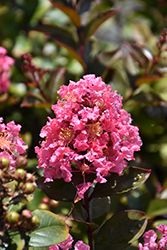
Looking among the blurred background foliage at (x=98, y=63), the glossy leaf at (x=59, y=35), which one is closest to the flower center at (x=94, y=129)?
the blurred background foliage at (x=98, y=63)

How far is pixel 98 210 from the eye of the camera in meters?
1.34

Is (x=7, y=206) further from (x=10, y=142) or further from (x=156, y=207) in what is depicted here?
(x=156, y=207)

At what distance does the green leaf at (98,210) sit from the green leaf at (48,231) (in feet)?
0.78

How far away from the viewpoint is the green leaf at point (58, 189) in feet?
4.00

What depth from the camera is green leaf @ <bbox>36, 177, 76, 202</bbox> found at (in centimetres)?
122

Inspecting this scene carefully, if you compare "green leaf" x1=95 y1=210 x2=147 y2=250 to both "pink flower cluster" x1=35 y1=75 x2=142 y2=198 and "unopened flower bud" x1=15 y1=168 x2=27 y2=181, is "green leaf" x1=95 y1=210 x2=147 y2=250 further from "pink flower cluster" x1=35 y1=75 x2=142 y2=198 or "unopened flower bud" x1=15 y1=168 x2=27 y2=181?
"unopened flower bud" x1=15 y1=168 x2=27 y2=181

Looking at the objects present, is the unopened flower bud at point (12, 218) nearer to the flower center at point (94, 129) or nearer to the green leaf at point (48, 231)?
the green leaf at point (48, 231)

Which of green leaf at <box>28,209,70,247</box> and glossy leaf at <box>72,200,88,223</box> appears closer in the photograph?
green leaf at <box>28,209,70,247</box>

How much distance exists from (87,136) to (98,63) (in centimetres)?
99

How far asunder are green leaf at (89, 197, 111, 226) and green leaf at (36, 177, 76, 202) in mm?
151

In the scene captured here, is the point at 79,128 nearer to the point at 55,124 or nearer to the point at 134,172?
the point at 55,124

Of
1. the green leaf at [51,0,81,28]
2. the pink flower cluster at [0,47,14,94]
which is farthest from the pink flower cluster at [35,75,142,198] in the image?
the pink flower cluster at [0,47,14,94]

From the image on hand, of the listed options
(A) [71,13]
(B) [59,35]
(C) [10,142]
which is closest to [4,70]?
(B) [59,35]

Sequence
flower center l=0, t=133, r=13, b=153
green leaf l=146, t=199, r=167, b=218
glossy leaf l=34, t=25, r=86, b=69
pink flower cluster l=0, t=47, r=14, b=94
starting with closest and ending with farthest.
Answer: flower center l=0, t=133, r=13, b=153
green leaf l=146, t=199, r=167, b=218
glossy leaf l=34, t=25, r=86, b=69
pink flower cluster l=0, t=47, r=14, b=94
